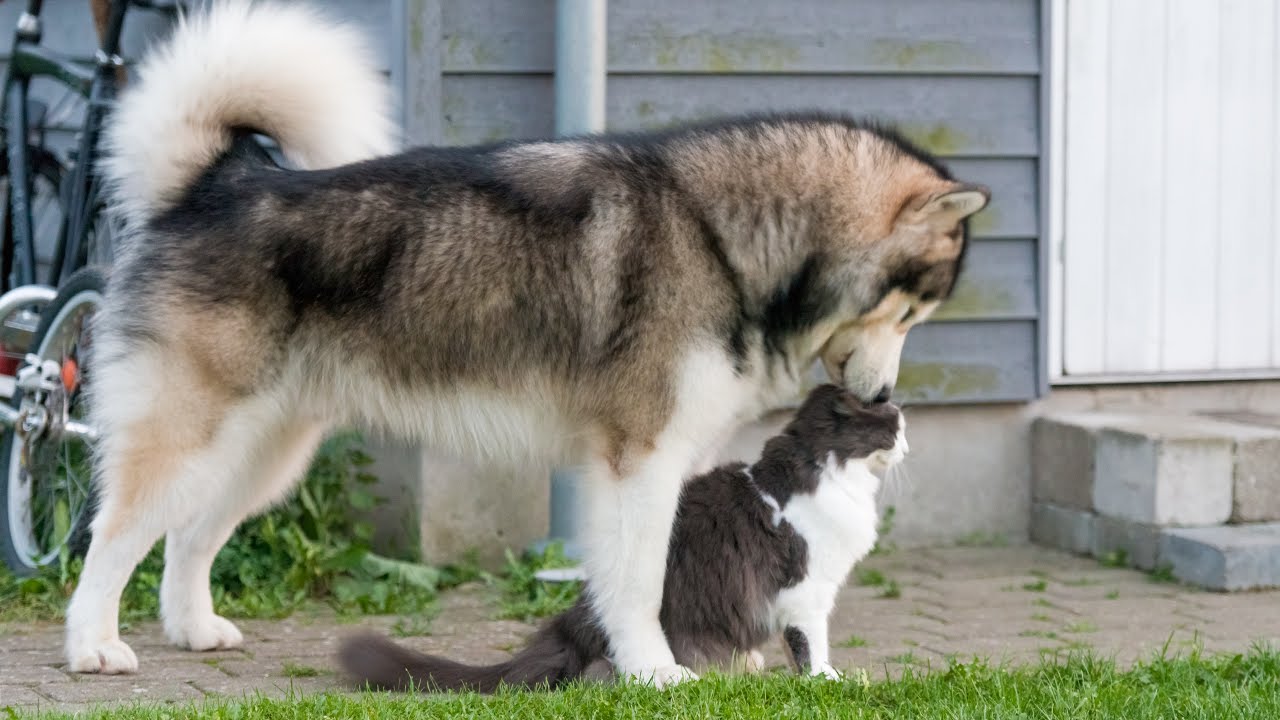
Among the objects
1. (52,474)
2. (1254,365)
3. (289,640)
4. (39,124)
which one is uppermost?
(39,124)

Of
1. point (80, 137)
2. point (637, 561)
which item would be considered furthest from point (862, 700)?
point (80, 137)

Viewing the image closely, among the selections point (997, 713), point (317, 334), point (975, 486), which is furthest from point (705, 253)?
point (975, 486)

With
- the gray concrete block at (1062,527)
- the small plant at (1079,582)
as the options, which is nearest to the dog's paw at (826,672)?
the small plant at (1079,582)

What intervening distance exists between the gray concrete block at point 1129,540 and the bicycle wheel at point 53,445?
367 cm

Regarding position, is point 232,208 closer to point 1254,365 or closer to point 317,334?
point 317,334

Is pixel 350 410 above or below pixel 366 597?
above

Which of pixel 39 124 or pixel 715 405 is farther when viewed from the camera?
pixel 39 124

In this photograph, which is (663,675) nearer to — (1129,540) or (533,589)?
(533,589)

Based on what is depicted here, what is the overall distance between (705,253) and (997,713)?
140cm

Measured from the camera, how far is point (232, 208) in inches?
173

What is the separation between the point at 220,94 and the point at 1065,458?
3617 millimetres

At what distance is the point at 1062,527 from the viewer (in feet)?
21.3

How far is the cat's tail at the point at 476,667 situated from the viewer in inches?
164

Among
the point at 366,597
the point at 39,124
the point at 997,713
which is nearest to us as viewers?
the point at 997,713
